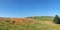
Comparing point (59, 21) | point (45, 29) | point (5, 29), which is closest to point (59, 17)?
point (59, 21)

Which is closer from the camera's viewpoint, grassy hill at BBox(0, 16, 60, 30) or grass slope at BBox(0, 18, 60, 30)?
grass slope at BBox(0, 18, 60, 30)

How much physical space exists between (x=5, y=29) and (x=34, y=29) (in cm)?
595

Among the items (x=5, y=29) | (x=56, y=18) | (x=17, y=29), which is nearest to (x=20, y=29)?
(x=17, y=29)

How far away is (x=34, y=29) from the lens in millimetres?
23812

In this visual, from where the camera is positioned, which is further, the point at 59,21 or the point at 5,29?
the point at 59,21

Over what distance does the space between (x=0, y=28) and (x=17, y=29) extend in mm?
3175

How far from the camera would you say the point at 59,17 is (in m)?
47.6

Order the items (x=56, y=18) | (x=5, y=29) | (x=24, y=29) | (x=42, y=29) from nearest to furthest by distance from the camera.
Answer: (x=5, y=29) → (x=24, y=29) → (x=42, y=29) → (x=56, y=18)

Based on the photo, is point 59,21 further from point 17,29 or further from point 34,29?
point 17,29

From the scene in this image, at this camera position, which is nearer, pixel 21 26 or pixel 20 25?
pixel 21 26

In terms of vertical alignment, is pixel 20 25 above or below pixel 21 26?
above

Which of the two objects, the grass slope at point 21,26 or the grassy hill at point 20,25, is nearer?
the grass slope at point 21,26

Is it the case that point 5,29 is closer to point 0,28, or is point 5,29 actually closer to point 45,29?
point 0,28

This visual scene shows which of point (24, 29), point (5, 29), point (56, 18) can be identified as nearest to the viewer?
point (5, 29)
